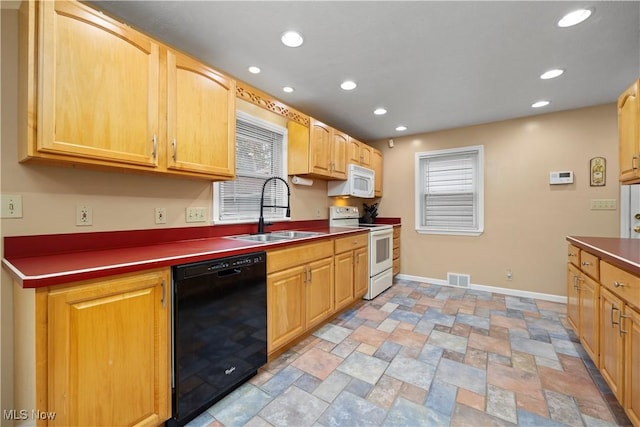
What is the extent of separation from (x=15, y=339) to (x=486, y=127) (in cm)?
490

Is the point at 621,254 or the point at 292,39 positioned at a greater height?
the point at 292,39

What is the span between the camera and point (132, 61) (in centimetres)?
146

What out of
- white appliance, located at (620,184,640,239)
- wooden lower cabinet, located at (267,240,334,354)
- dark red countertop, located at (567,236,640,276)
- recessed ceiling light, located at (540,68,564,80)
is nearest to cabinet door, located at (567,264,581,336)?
dark red countertop, located at (567,236,640,276)

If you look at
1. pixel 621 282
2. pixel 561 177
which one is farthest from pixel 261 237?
pixel 561 177

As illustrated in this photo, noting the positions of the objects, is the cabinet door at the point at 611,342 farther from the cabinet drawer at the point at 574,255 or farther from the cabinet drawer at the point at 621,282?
the cabinet drawer at the point at 574,255

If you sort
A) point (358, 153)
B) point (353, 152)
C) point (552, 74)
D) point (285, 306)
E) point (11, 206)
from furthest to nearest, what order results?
point (358, 153) < point (353, 152) < point (552, 74) < point (285, 306) < point (11, 206)

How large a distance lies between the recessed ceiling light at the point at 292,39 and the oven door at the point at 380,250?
7.36 feet

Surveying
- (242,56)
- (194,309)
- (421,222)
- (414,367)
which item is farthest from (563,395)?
(242,56)

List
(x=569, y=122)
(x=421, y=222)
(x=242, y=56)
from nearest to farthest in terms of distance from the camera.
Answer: (x=242, y=56) < (x=569, y=122) < (x=421, y=222)

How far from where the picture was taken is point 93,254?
1.41 metres

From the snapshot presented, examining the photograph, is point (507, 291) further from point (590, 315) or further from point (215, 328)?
point (215, 328)

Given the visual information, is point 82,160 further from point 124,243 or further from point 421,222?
point 421,222

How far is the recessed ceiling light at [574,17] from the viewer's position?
5.25 feet

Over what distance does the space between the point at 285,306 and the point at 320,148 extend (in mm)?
1815
